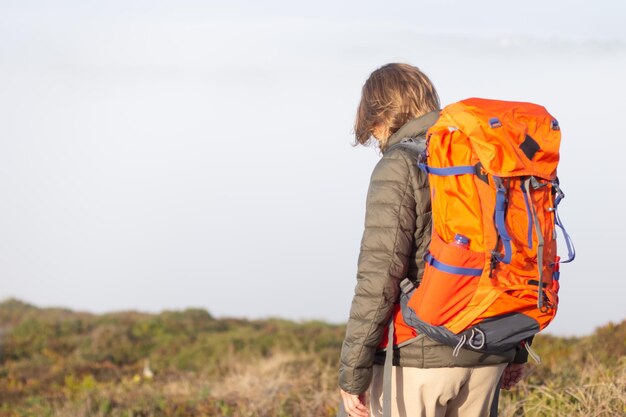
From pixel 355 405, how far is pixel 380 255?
0.69 m

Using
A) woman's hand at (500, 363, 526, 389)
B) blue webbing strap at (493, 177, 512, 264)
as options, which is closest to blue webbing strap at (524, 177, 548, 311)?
blue webbing strap at (493, 177, 512, 264)

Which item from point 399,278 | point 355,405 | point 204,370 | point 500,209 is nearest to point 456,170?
point 500,209

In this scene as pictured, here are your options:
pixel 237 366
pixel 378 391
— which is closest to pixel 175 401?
pixel 237 366

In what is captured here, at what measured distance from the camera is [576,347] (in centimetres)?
996

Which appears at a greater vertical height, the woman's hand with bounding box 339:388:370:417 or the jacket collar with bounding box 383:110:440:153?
the jacket collar with bounding box 383:110:440:153

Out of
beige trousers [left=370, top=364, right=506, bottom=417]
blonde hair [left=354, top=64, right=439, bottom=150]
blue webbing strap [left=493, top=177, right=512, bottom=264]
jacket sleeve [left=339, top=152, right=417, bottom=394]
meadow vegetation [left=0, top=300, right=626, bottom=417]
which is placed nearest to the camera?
blue webbing strap [left=493, top=177, right=512, bottom=264]

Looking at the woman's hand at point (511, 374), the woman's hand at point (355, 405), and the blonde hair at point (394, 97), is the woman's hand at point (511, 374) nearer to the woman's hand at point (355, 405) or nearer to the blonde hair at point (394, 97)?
the woman's hand at point (355, 405)

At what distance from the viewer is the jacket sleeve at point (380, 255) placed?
129 inches

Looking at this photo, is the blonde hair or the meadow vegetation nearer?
the blonde hair

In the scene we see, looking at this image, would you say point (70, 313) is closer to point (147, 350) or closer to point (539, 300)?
point (147, 350)

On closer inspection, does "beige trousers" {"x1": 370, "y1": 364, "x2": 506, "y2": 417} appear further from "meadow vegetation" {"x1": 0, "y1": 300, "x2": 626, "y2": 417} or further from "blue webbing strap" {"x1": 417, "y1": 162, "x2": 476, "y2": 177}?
"meadow vegetation" {"x1": 0, "y1": 300, "x2": 626, "y2": 417}

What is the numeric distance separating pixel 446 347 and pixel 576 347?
719cm

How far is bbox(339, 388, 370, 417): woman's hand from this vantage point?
3501 millimetres

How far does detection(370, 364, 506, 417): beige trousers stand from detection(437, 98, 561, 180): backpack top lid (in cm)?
87
